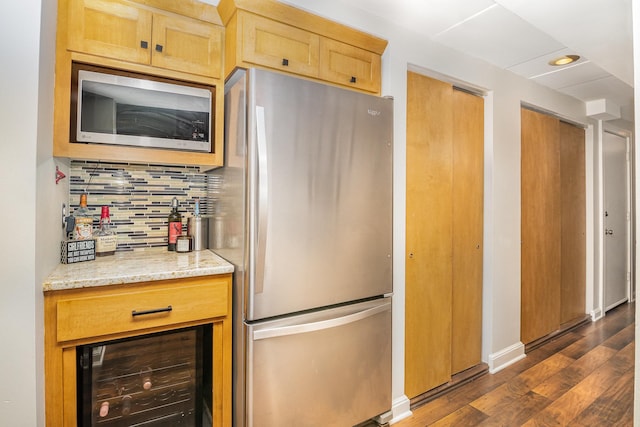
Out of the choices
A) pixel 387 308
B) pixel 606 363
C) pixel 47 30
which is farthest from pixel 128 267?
pixel 606 363

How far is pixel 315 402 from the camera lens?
161 centimetres

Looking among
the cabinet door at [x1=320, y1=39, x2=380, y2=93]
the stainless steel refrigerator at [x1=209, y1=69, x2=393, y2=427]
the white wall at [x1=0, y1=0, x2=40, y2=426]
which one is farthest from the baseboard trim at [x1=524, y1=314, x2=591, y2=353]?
the white wall at [x1=0, y1=0, x2=40, y2=426]

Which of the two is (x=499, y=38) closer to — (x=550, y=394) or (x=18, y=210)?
(x=550, y=394)

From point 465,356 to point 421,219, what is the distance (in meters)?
1.20

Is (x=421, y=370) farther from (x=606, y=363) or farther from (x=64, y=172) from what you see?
(x=64, y=172)

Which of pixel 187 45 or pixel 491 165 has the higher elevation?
pixel 187 45

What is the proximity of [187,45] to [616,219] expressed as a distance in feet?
17.6

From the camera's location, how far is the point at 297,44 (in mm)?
1701

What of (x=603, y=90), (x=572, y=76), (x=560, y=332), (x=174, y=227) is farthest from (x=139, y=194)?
(x=603, y=90)

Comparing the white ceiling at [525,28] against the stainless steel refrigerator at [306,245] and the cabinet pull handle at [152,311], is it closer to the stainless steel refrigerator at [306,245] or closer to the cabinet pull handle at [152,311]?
the stainless steel refrigerator at [306,245]

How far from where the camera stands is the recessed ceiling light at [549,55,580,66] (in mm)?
2531

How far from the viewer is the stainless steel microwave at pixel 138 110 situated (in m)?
1.45

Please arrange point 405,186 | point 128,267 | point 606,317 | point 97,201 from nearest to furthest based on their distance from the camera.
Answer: point 128,267
point 97,201
point 405,186
point 606,317

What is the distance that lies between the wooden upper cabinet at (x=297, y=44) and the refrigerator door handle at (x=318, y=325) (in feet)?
4.21
